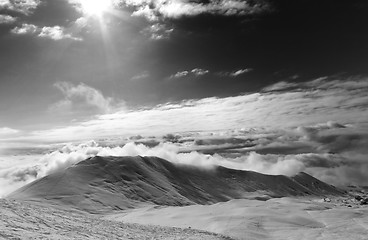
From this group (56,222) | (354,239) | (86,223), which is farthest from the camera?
(354,239)

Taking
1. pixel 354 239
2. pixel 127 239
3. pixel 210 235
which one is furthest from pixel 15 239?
pixel 354 239

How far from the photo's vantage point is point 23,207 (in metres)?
44.3

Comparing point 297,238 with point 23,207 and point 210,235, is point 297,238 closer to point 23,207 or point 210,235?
point 210,235

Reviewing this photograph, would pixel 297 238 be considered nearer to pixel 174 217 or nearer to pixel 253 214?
pixel 253 214

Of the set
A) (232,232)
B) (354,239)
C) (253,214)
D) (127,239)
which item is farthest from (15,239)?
(253,214)

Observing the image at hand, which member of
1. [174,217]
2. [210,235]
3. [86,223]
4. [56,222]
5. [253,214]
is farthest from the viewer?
[174,217]

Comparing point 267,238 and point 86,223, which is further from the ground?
point 86,223

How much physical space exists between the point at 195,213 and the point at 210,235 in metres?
77.6

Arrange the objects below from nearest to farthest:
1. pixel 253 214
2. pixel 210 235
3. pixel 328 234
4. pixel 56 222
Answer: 1. pixel 56 222
2. pixel 210 235
3. pixel 328 234
4. pixel 253 214

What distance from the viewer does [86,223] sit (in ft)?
153

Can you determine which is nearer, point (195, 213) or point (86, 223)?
point (86, 223)

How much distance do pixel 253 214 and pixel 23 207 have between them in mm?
88062

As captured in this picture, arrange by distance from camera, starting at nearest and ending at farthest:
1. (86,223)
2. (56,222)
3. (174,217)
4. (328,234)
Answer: (56,222)
(86,223)
(328,234)
(174,217)

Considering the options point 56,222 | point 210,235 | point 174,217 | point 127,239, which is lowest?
point 174,217
